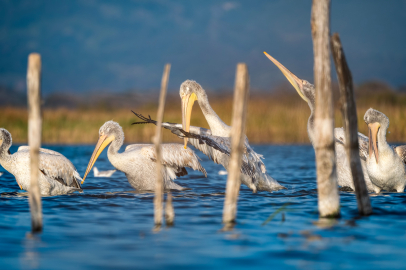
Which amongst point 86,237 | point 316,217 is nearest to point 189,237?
point 86,237

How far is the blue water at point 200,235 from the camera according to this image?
3859mm

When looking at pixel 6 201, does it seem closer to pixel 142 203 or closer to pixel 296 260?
pixel 142 203

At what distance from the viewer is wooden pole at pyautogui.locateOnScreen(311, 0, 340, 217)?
15.3 feet

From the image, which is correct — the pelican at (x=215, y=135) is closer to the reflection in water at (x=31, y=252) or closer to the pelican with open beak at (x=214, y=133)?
the pelican with open beak at (x=214, y=133)

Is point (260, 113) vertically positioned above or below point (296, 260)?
above

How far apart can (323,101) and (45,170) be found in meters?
4.69

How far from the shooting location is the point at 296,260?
3852mm

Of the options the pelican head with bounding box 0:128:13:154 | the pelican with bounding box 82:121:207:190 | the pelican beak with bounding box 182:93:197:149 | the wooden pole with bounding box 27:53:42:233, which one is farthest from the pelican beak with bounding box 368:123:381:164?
the pelican head with bounding box 0:128:13:154

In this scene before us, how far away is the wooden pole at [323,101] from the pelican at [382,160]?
2.39 m

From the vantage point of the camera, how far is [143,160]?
7.69 meters

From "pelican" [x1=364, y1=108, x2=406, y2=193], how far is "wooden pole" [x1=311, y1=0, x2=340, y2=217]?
2.39 meters

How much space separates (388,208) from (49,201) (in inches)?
179

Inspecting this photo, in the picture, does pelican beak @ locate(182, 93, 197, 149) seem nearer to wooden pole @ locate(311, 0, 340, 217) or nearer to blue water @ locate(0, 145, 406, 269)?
blue water @ locate(0, 145, 406, 269)

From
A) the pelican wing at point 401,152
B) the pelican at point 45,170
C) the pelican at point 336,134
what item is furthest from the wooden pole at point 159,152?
the pelican wing at point 401,152
